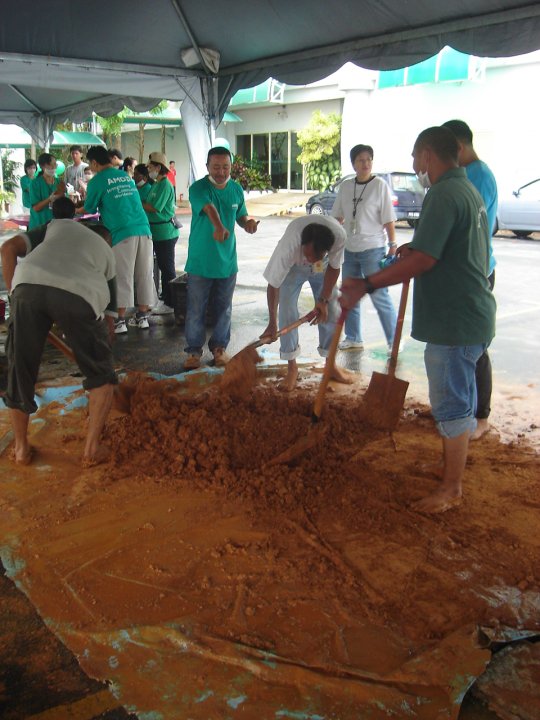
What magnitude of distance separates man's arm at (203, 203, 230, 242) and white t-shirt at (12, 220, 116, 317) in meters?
1.75

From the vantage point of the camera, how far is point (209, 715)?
78.2 inches

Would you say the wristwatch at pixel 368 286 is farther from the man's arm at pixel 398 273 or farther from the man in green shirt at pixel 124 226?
the man in green shirt at pixel 124 226

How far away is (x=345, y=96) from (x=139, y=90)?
54.2 feet

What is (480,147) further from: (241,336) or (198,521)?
(198,521)

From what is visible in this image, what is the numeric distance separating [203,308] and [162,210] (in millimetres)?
2418

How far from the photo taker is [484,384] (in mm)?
4133

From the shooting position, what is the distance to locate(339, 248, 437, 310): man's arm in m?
2.91

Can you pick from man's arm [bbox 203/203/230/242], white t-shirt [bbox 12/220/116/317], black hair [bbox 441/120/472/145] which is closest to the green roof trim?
man's arm [bbox 203/203/230/242]

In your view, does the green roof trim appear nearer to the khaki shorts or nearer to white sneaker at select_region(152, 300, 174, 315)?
white sneaker at select_region(152, 300, 174, 315)

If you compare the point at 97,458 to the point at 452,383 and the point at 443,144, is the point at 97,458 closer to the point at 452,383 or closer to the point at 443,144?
the point at 452,383

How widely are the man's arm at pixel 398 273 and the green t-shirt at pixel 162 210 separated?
491 centimetres

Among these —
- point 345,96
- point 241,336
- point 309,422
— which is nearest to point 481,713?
point 309,422

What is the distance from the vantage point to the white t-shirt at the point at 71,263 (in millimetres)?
3449

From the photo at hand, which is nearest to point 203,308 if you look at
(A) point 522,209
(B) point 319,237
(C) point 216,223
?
(C) point 216,223
